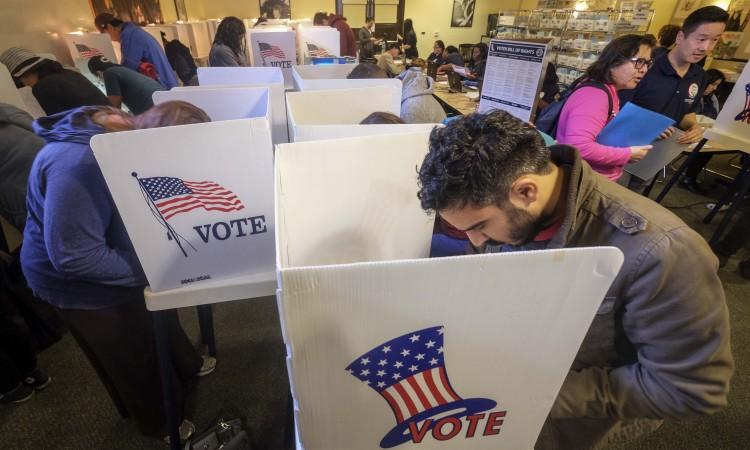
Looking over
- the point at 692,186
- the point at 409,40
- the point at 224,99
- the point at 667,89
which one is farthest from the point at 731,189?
the point at 409,40

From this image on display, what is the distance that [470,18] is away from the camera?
31.3ft

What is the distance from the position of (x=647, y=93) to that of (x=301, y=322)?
2316mm

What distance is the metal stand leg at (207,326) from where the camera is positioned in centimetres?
166

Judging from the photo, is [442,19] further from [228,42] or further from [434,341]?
[434,341]

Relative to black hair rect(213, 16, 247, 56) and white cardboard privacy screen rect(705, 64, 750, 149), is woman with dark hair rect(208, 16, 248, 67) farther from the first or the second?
white cardboard privacy screen rect(705, 64, 750, 149)

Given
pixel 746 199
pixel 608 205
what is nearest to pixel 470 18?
pixel 746 199

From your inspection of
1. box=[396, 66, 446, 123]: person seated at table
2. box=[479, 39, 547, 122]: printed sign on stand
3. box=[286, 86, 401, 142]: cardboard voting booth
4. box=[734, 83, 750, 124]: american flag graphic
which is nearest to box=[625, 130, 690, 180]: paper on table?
box=[734, 83, 750, 124]: american flag graphic

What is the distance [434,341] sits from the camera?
1.61 feet

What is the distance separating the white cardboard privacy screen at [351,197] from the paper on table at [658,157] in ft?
5.46

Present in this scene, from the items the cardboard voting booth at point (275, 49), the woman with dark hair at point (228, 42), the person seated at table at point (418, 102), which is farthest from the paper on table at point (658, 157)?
the woman with dark hair at point (228, 42)

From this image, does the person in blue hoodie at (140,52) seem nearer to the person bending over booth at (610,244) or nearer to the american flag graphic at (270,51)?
the american flag graphic at (270,51)

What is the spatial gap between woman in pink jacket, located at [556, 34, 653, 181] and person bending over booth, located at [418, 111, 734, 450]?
88cm

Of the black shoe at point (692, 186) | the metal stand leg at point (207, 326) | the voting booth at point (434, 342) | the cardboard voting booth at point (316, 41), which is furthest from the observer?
the cardboard voting booth at point (316, 41)

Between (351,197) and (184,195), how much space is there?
1.31 ft
